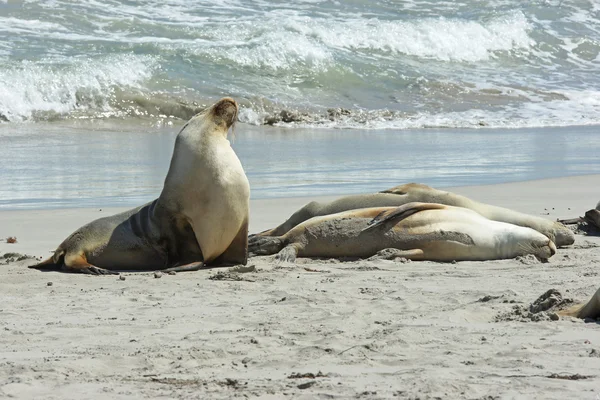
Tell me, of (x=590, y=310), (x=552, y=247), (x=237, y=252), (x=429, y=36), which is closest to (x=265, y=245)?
(x=237, y=252)

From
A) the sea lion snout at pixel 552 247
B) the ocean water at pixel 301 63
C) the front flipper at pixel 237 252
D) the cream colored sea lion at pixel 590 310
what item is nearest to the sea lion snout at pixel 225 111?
the front flipper at pixel 237 252

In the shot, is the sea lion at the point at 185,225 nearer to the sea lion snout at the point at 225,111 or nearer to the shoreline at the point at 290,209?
the sea lion snout at the point at 225,111

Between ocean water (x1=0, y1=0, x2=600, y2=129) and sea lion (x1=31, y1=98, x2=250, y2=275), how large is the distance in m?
10.3

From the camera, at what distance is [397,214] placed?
677 centimetres

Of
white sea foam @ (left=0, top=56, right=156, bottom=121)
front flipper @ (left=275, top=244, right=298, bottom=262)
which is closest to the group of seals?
front flipper @ (left=275, top=244, right=298, bottom=262)

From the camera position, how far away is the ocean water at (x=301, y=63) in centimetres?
1736

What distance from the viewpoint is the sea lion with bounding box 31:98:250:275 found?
20.9ft


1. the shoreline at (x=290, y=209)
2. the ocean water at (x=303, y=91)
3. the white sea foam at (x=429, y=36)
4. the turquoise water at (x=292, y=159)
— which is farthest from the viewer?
the white sea foam at (x=429, y=36)

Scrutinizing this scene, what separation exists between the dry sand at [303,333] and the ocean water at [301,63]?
36.2 ft

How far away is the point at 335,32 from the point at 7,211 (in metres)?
16.2

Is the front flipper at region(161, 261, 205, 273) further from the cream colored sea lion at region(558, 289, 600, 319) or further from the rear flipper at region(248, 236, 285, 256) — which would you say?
the cream colored sea lion at region(558, 289, 600, 319)

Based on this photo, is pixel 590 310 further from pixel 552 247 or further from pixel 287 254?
pixel 287 254

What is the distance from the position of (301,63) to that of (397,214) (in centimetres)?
1459

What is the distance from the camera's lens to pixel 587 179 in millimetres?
10219
